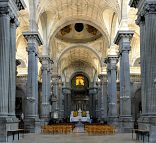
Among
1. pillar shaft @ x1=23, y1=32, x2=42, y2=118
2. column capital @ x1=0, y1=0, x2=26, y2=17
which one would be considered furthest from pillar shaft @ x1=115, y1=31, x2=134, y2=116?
column capital @ x1=0, y1=0, x2=26, y2=17

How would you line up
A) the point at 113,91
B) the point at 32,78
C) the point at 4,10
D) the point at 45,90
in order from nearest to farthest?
the point at 4,10, the point at 32,78, the point at 113,91, the point at 45,90

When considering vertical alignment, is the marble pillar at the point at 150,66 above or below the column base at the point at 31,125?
above

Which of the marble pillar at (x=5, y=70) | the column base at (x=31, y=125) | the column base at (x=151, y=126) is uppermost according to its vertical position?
the marble pillar at (x=5, y=70)

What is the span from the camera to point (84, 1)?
37.8 meters

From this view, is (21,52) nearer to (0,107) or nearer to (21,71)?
(21,71)

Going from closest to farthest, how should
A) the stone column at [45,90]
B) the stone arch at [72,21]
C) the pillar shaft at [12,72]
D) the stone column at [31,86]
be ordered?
the pillar shaft at [12,72] → the stone column at [31,86] → the stone column at [45,90] → the stone arch at [72,21]

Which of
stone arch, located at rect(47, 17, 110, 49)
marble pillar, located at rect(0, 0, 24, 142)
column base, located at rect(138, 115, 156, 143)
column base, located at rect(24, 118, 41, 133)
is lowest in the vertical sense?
column base, located at rect(24, 118, 41, 133)

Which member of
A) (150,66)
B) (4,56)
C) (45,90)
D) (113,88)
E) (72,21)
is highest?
(72,21)

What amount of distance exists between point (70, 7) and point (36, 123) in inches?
586

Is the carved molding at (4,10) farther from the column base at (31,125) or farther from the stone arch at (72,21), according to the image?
the stone arch at (72,21)

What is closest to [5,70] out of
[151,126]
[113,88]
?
[151,126]

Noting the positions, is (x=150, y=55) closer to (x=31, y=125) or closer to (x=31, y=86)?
(x=31, y=86)

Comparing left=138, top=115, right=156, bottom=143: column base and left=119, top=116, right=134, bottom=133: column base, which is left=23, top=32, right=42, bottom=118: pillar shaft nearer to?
left=119, top=116, right=134, bottom=133: column base

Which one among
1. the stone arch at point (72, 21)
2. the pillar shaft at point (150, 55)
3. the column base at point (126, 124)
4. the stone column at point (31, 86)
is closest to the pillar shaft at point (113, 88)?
the stone arch at point (72, 21)
